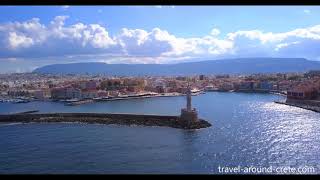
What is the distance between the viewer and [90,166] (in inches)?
169

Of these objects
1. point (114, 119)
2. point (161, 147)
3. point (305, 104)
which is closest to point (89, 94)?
point (114, 119)

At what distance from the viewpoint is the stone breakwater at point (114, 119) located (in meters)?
7.85

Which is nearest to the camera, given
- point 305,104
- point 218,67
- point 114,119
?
point 114,119

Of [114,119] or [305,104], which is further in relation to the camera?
[305,104]

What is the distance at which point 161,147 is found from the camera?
5.46 m

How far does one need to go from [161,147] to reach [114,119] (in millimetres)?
3559

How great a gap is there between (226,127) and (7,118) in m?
5.11

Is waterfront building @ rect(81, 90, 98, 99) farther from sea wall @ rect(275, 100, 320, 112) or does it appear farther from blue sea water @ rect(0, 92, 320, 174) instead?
blue sea water @ rect(0, 92, 320, 174)

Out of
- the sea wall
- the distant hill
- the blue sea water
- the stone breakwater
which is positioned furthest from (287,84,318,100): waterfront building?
the distant hill

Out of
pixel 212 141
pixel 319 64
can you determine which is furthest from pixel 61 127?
pixel 319 64

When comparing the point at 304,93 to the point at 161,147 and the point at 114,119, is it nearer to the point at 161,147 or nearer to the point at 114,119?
the point at 114,119

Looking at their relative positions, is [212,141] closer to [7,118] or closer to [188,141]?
[188,141]

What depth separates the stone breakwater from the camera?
7.85 m

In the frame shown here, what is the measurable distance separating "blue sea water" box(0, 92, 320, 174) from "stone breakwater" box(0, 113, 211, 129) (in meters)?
0.35
